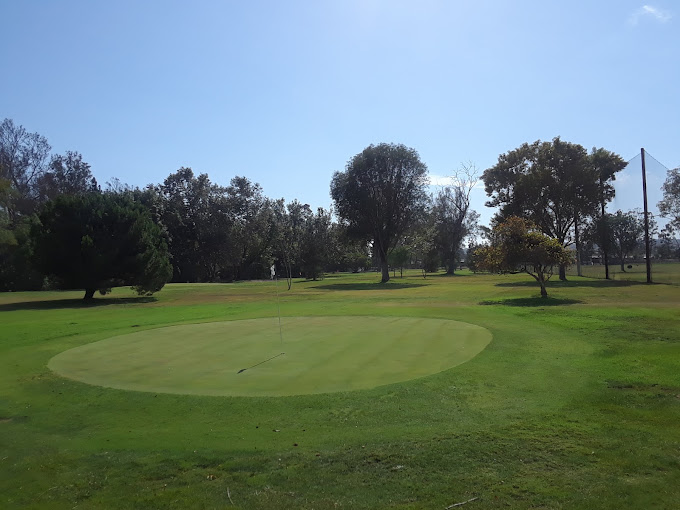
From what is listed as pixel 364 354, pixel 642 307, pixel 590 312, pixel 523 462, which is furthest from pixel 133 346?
pixel 642 307

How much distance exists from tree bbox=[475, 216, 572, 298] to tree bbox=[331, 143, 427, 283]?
102 ft

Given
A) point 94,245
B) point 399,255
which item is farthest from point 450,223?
point 94,245

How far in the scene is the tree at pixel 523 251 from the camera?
2912 centimetres

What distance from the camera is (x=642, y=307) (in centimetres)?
2178

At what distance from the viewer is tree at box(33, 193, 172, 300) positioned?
3525 cm

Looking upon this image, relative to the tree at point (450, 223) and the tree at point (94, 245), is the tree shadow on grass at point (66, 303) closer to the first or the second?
the tree at point (94, 245)

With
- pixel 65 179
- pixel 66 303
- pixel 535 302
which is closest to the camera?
pixel 535 302

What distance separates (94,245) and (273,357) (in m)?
28.9

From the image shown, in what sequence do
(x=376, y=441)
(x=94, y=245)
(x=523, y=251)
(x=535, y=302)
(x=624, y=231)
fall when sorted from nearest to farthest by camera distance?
1. (x=376, y=441)
2. (x=535, y=302)
3. (x=523, y=251)
4. (x=94, y=245)
5. (x=624, y=231)

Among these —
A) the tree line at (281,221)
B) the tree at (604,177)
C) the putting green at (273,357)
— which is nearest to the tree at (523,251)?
the tree line at (281,221)

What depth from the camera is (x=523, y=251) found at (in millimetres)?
29234

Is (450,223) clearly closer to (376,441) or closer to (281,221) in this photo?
(281,221)

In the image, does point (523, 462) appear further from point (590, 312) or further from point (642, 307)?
point (642, 307)

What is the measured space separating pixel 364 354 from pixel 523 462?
673 cm
